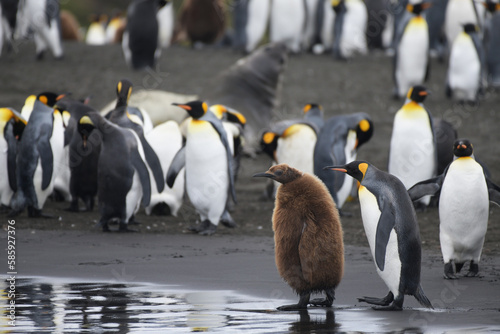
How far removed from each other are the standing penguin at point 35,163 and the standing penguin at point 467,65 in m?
6.55

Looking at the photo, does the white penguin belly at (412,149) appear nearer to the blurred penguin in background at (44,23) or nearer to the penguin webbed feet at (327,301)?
the penguin webbed feet at (327,301)

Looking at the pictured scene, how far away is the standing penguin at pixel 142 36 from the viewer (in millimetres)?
13586

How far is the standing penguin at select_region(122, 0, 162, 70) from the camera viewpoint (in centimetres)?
1359

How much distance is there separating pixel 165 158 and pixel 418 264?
4.24 meters

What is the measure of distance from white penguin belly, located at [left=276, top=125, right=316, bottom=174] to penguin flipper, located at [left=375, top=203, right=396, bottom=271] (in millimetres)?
4348

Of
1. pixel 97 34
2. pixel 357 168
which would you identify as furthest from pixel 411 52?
pixel 97 34

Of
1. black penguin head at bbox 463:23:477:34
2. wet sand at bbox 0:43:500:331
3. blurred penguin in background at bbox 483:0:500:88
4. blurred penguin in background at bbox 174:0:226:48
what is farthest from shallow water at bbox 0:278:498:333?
blurred penguin in background at bbox 174:0:226:48

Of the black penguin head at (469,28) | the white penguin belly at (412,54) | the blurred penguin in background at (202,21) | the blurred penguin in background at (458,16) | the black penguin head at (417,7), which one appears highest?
the blurred penguin in background at (202,21)

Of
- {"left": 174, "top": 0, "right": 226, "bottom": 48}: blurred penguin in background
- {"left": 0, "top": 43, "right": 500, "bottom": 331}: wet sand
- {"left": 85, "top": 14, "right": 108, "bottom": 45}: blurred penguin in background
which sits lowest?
{"left": 0, "top": 43, "right": 500, "bottom": 331}: wet sand

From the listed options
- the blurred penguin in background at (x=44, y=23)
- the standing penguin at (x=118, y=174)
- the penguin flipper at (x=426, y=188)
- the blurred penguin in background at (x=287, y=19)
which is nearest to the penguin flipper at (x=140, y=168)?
the standing penguin at (x=118, y=174)

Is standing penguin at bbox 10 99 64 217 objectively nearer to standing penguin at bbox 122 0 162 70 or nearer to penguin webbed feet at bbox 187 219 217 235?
penguin webbed feet at bbox 187 219 217 235

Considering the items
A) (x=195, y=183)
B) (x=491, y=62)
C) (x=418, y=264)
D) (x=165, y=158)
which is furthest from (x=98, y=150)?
(x=491, y=62)

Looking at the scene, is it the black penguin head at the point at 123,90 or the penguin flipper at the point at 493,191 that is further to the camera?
the black penguin head at the point at 123,90

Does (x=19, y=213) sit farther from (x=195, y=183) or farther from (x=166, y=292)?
(x=166, y=292)
